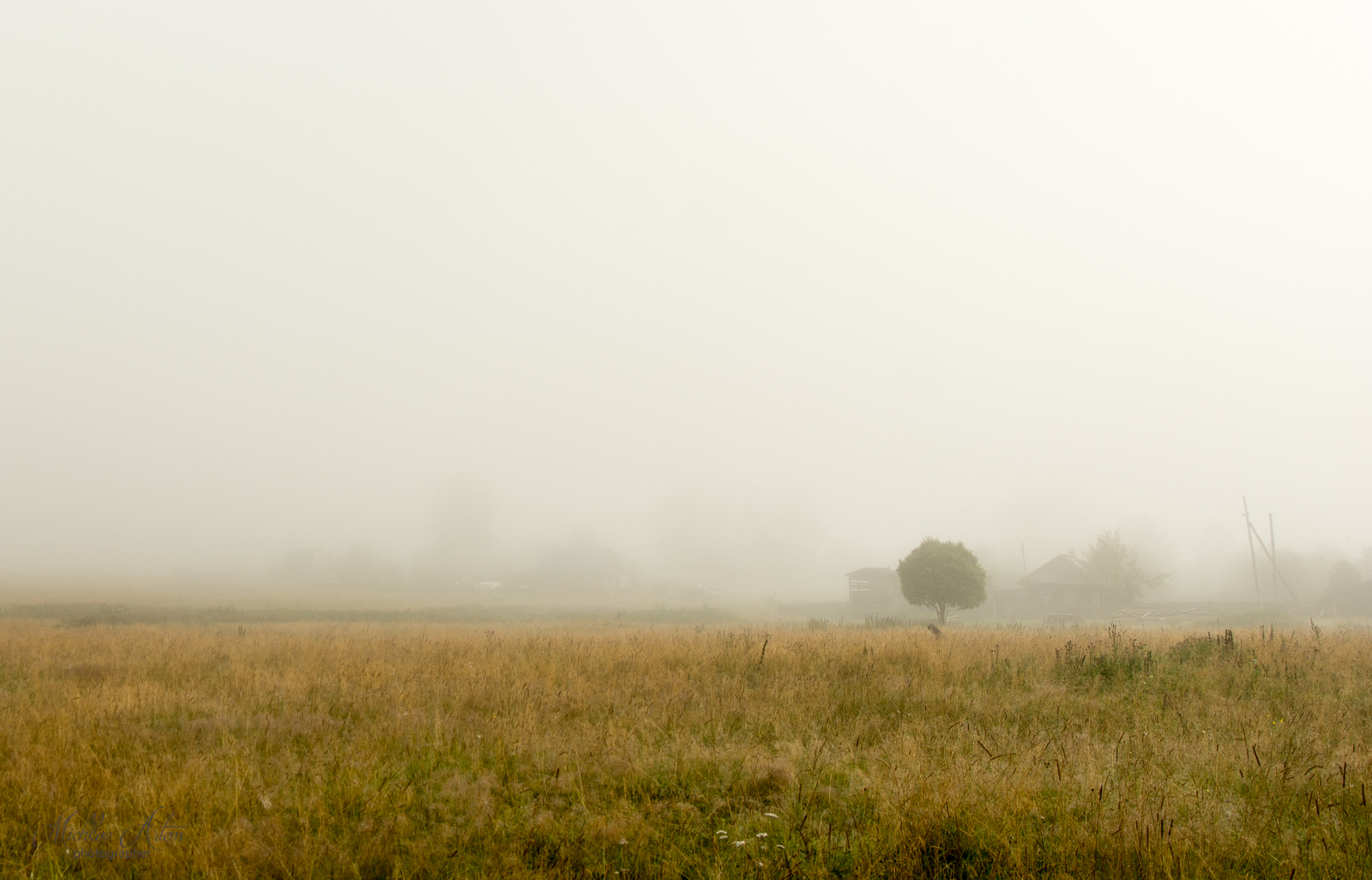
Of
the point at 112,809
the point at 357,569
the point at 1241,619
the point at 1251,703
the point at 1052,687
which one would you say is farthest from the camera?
the point at 357,569

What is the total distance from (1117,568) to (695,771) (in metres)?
71.0

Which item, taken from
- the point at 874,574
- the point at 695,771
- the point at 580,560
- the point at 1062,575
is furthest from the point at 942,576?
the point at 580,560

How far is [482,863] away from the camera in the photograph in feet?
13.8

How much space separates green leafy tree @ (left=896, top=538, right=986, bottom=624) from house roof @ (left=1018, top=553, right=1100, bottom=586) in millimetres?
25756

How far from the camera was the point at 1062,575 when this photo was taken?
6462 centimetres

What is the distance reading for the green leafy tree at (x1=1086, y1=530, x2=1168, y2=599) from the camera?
6209 centimetres

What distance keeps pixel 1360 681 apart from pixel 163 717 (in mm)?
16460

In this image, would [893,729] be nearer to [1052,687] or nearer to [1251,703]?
[1052,687]

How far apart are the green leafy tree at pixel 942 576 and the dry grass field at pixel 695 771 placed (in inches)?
1340

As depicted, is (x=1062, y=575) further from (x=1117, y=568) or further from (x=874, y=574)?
(x=874, y=574)

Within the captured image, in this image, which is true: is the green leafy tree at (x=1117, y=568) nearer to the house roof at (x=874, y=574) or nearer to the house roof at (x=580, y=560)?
the house roof at (x=874, y=574)

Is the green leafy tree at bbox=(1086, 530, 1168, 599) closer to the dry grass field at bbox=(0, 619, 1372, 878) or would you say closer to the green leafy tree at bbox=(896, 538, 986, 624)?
the green leafy tree at bbox=(896, 538, 986, 624)

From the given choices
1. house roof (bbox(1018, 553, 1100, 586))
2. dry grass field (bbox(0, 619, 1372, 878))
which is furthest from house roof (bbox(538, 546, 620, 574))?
dry grass field (bbox(0, 619, 1372, 878))

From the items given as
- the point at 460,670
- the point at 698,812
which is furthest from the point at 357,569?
the point at 698,812
